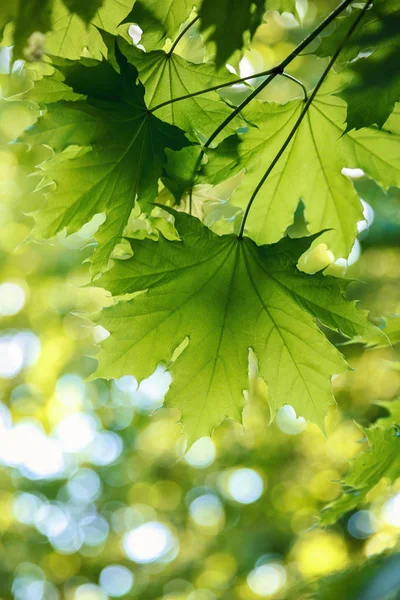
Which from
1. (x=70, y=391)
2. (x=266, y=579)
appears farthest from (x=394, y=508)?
(x=70, y=391)

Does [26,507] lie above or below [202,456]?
above

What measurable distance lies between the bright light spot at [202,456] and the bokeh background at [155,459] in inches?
0.8

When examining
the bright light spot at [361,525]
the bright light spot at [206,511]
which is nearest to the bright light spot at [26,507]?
the bright light spot at [206,511]

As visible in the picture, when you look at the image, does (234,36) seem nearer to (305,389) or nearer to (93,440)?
(305,389)

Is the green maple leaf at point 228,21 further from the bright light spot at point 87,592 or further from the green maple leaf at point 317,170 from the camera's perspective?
the bright light spot at point 87,592

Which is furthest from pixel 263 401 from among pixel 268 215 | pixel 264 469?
pixel 268 215

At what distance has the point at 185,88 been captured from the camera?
1.23 m

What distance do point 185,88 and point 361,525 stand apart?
5.45 metres

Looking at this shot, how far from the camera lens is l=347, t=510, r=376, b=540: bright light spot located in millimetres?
5602

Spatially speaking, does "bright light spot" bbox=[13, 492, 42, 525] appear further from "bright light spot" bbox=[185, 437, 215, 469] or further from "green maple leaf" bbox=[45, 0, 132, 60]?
"green maple leaf" bbox=[45, 0, 132, 60]

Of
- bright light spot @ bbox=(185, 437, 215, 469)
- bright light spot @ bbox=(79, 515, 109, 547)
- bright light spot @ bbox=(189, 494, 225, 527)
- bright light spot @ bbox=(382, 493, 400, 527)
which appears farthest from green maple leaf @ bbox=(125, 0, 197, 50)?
bright light spot @ bbox=(79, 515, 109, 547)

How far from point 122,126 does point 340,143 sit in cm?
59

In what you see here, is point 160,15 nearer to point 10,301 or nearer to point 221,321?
point 221,321

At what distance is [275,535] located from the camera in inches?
237
